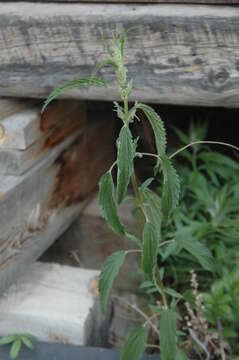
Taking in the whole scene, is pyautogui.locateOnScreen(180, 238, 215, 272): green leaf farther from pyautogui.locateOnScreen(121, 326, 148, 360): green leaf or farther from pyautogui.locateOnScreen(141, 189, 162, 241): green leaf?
pyautogui.locateOnScreen(121, 326, 148, 360): green leaf

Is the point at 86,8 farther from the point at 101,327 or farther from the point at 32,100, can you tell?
the point at 101,327

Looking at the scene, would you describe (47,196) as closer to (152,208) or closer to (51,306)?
(51,306)

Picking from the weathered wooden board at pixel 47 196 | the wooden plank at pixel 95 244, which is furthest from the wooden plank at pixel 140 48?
the wooden plank at pixel 95 244

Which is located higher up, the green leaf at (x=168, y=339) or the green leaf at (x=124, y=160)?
the green leaf at (x=124, y=160)

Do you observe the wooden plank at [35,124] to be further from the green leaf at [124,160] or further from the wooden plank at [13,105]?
the green leaf at [124,160]

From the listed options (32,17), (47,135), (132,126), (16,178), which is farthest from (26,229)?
(132,126)

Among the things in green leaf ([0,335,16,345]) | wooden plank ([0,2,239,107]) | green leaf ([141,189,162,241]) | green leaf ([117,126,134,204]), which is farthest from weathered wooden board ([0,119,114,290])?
green leaf ([117,126,134,204])

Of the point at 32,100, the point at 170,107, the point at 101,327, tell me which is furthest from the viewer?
the point at 170,107
